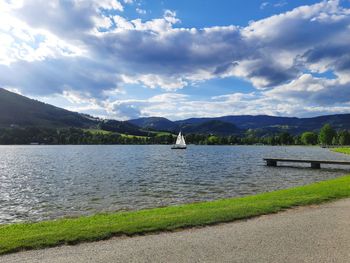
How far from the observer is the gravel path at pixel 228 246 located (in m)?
10.9

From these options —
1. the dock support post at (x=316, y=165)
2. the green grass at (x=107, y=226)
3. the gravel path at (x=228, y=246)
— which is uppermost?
the gravel path at (x=228, y=246)

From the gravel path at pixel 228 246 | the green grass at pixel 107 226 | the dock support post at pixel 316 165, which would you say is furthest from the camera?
the dock support post at pixel 316 165

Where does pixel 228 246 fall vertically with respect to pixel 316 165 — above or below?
above

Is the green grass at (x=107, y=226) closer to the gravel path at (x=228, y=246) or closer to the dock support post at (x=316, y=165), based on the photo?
the gravel path at (x=228, y=246)

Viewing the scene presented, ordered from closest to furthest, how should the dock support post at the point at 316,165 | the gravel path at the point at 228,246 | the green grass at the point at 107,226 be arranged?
the gravel path at the point at 228,246 → the green grass at the point at 107,226 → the dock support post at the point at 316,165

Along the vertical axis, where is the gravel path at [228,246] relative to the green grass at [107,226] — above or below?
above

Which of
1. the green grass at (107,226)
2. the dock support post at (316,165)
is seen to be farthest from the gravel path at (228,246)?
the dock support post at (316,165)

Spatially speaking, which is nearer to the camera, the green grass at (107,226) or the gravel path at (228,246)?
the gravel path at (228,246)

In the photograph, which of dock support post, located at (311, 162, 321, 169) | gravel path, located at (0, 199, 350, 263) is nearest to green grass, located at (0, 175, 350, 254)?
gravel path, located at (0, 199, 350, 263)

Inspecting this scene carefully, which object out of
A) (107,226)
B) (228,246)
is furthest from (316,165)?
(228,246)

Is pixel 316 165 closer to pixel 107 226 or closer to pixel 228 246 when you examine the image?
pixel 107 226

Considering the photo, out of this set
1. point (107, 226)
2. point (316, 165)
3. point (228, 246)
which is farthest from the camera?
point (316, 165)

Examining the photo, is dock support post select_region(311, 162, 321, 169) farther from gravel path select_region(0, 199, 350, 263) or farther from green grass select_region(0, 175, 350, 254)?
gravel path select_region(0, 199, 350, 263)

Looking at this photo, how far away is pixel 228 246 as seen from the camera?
12164 mm
